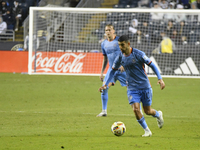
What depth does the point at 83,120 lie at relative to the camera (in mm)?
8344

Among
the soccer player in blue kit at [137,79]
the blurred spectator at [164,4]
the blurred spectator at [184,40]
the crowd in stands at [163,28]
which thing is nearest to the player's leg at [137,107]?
the soccer player in blue kit at [137,79]

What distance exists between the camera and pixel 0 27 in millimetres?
24141

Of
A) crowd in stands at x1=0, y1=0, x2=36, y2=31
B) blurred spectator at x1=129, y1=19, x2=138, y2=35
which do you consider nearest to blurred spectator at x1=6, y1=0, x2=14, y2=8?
crowd in stands at x1=0, y1=0, x2=36, y2=31

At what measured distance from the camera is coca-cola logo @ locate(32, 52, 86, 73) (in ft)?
62.6

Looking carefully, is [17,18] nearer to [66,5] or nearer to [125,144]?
[66,5]

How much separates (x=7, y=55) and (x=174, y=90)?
10.5m

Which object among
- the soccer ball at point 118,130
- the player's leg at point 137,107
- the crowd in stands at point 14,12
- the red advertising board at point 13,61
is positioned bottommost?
the red advertising board at point 13,61

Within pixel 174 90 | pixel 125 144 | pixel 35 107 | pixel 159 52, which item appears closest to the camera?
pixel 125 144

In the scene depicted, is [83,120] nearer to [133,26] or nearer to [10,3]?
[133,26]

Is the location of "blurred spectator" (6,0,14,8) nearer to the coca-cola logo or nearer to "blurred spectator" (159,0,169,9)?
the coca-cola logo

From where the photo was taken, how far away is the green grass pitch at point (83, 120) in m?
5.99

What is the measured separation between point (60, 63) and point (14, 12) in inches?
334

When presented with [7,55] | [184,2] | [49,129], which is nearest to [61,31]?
[7,55]

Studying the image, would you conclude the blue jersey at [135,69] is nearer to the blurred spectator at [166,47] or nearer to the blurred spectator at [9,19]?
the blurred spectator at [166,47]
